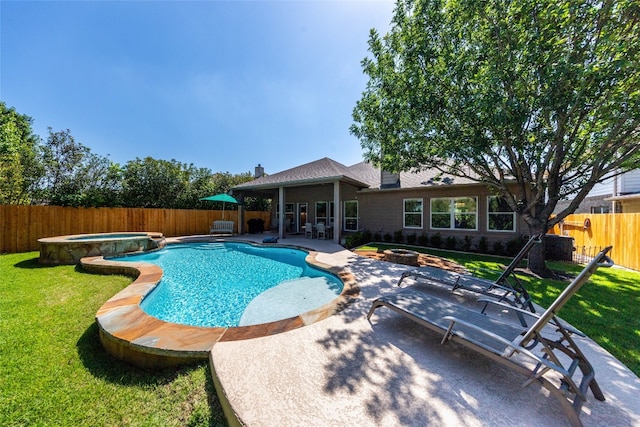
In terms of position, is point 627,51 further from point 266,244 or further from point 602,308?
point 266,244

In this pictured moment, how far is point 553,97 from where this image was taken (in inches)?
203

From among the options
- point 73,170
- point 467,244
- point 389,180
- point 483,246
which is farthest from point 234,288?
point 73,170

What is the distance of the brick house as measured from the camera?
10.9m

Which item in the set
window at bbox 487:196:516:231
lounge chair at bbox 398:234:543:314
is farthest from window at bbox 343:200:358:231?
lounge chair at bbox 398:234:543:314

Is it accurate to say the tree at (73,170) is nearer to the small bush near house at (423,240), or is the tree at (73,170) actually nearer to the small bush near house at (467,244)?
the small bush near house at (423,240)

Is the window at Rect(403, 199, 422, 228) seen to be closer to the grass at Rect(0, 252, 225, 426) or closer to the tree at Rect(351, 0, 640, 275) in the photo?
the tree at Rect(351, 0, 640, 275)

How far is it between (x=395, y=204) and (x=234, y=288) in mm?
10173

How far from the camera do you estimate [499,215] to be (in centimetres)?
1081

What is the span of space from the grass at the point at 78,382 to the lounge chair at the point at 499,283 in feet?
15.2

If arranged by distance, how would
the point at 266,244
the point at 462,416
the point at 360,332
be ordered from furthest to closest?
the point at 266,244
the point at 360,332
the point at 462,416

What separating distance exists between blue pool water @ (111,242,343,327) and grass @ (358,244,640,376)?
14.5 ft

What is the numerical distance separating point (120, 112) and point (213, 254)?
37.8ft

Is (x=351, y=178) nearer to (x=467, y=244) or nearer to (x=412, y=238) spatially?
(x=412, y=238)

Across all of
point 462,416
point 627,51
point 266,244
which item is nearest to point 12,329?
point 462,416
